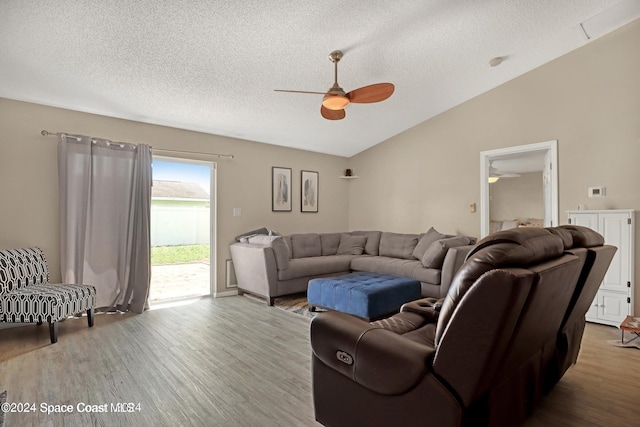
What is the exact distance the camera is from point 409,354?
1400 millimetres

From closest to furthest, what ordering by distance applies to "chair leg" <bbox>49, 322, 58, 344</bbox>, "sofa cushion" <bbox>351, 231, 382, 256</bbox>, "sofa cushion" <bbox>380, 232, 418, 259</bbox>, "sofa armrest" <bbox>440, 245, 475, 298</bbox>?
"chair leg" <bbox>49, 322, 58, 344</bbox>, "sofa armrest" <bbox>440, 245, 475, 298</bbox>, "sofa cushion" <bbox>380, 232, 418, 259</bbox>, "sofa cushion" <bbox>351, 231, 382, 256</bbox>

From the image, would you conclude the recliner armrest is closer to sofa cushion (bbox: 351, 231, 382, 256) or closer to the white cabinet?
the white cabinet

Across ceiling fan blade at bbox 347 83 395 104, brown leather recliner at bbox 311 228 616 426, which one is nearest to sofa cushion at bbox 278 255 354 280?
ceiling fan blade at bbox 347 83 395 104

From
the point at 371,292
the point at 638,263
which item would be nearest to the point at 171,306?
the point at 371,292

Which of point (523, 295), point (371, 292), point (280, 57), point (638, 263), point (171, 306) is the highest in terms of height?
point (280, 57)

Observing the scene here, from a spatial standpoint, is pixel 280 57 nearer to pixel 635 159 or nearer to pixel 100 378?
pixel 100 378

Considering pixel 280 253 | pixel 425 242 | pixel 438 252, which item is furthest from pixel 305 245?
pixel 438 252

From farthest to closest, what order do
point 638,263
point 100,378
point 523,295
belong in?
point 638,263 → point 100,378 → point 523,295

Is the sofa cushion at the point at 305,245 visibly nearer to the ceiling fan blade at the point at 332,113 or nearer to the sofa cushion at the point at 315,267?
the sofa cushion at the point at 315,267

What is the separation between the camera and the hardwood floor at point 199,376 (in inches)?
77.3

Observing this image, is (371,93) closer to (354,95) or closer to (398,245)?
(354,95)

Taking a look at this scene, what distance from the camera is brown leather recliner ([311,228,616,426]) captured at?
120cm

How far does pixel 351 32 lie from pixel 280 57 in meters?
0.75

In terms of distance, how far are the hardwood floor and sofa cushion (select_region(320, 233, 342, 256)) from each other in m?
2.08
